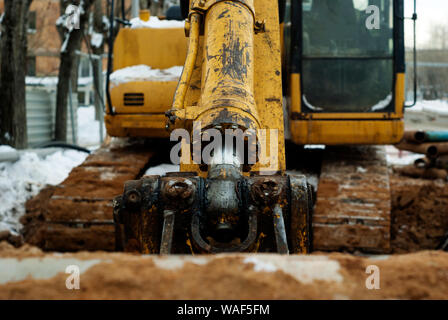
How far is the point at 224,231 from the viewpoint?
2.34 m

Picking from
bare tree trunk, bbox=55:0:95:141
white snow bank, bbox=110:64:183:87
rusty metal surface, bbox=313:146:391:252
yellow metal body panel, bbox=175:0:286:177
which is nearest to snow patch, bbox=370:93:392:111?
rusty metal surface, bbox=313:146:391:252

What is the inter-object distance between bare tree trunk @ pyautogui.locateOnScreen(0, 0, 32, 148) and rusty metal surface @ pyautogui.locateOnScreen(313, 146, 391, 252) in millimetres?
5827

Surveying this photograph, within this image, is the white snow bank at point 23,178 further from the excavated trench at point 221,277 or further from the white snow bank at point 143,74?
the excavated trench at point 221,277

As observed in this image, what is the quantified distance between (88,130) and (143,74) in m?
14.1

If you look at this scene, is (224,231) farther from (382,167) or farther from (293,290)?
(382,167)

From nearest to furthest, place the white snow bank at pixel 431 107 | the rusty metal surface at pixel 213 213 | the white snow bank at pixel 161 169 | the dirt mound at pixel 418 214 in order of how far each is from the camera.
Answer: the rusty metal surface at pixel 213 213 → the dirt mound at pixel 418 214 → the white snow bank at pixel 161 169 → the white snow bank at pixel 431 107

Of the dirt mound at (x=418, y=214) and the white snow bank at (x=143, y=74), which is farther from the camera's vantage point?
the white snow bank at (x=143, y=74)

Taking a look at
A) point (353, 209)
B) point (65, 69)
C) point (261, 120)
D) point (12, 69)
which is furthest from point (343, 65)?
point (65, 69)

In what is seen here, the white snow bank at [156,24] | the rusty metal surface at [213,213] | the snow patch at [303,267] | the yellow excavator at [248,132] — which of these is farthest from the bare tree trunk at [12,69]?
the snow patch at [303,267]

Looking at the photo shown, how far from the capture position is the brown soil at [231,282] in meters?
1.19

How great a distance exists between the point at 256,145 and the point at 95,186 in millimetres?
2609

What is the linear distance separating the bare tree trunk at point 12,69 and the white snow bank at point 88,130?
6.04 metres

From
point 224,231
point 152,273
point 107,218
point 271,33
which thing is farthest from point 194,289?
point 107,218

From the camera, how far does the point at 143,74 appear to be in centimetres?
491
